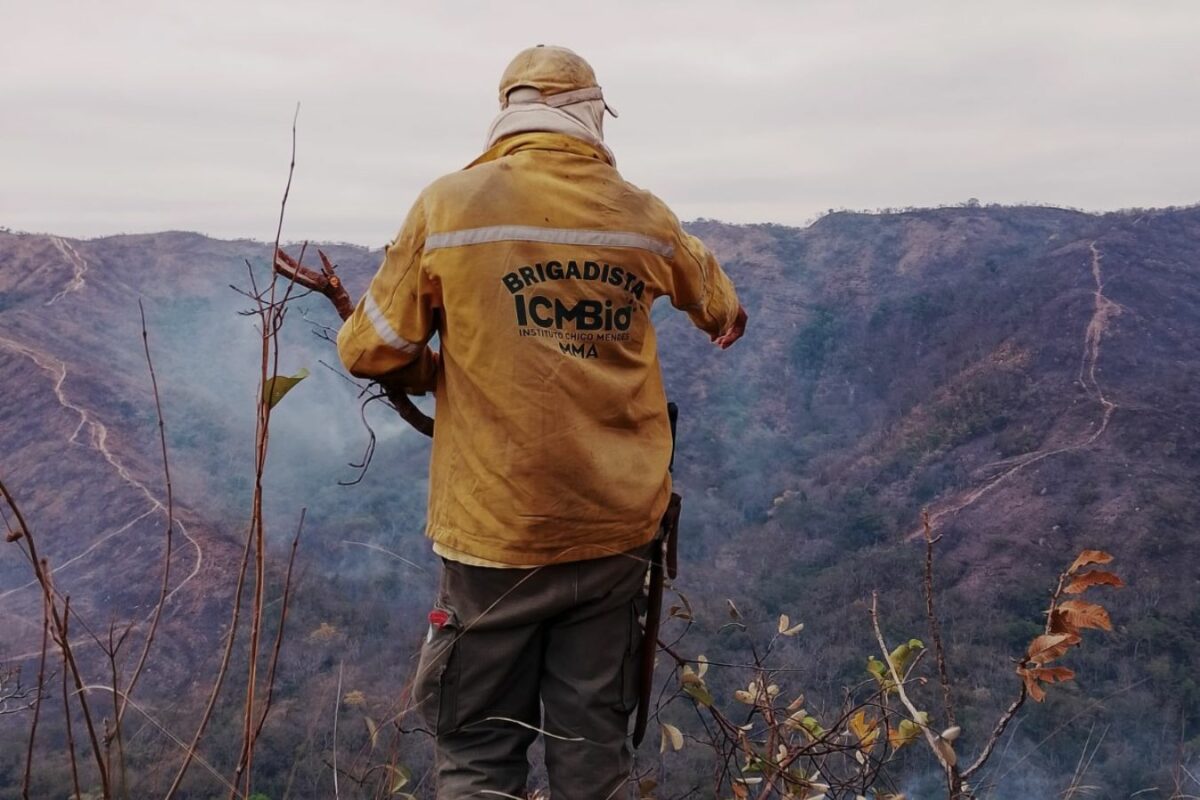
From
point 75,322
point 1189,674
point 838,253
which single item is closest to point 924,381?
point 838,253

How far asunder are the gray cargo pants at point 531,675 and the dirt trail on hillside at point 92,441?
4.69 m

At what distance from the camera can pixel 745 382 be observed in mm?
11719

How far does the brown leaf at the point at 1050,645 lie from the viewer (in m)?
1.91

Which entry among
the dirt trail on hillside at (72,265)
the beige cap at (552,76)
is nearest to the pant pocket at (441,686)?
the beige cap at (552,76)

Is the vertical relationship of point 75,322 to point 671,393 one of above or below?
above

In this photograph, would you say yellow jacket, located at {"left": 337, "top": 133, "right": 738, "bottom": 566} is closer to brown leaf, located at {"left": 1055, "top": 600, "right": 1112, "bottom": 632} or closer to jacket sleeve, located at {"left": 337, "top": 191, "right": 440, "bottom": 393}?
jacket sleeve, located at {"left": 337, "top": 191, "right": 440, "bottom": 393}

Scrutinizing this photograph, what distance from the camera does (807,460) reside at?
402 inches

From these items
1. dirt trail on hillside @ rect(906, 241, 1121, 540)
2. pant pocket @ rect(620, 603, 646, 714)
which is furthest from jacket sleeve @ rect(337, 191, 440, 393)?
dirt trail on hillside @ rect(906, 241, 1121, 540)

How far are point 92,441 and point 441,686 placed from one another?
7186mm

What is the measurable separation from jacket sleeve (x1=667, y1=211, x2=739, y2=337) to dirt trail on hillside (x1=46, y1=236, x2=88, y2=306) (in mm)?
10425

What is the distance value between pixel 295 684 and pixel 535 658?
4.33 m

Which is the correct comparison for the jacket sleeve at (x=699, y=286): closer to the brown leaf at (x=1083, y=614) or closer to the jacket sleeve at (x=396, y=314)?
the jacket sleeve at (x=396, y=314)

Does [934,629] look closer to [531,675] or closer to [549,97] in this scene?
[531,675]

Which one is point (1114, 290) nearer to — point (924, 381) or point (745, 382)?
point (924, 381)
